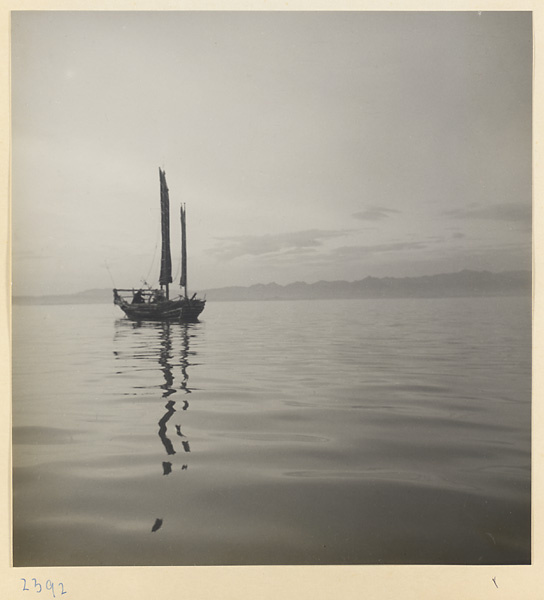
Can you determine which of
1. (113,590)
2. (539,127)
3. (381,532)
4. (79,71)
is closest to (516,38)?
(539,127)

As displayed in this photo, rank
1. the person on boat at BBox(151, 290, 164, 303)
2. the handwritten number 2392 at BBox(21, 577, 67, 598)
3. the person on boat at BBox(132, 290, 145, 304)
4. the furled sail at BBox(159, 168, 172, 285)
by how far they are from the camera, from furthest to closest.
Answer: the person on boat at BBox(151, 290, 164, 303) < the person on boat at BBox(132, 290, 145, 304) < the furled sail at BBox(159, 168, 172, 285) < the handwritten number 2392 at BBox(21, 577, 67, 598)

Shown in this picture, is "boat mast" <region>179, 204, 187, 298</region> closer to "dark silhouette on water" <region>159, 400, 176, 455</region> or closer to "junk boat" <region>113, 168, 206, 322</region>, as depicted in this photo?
"junk boat" <region>113, 168, 206, 322</region>

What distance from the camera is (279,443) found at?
9.57 ft

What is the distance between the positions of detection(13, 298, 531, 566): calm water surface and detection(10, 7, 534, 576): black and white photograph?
0.04ft

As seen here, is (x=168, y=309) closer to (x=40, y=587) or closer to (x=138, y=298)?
(x=138, y=298)

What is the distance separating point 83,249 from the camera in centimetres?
327

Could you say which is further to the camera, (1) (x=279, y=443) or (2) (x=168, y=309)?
(2) (x=168, y=309)

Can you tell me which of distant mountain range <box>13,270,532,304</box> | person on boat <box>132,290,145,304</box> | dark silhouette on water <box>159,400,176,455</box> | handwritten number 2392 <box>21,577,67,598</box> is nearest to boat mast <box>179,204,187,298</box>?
distant mountain range <box>13,270,532,304</box>

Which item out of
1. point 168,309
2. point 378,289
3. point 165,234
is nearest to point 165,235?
point 165,234

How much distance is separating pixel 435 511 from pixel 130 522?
5.22 ft

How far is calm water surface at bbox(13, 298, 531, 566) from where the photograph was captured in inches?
105

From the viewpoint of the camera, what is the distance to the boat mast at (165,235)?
3.29 metres

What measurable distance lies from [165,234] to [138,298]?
623mm

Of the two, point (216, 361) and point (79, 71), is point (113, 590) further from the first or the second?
point (79, 71)
